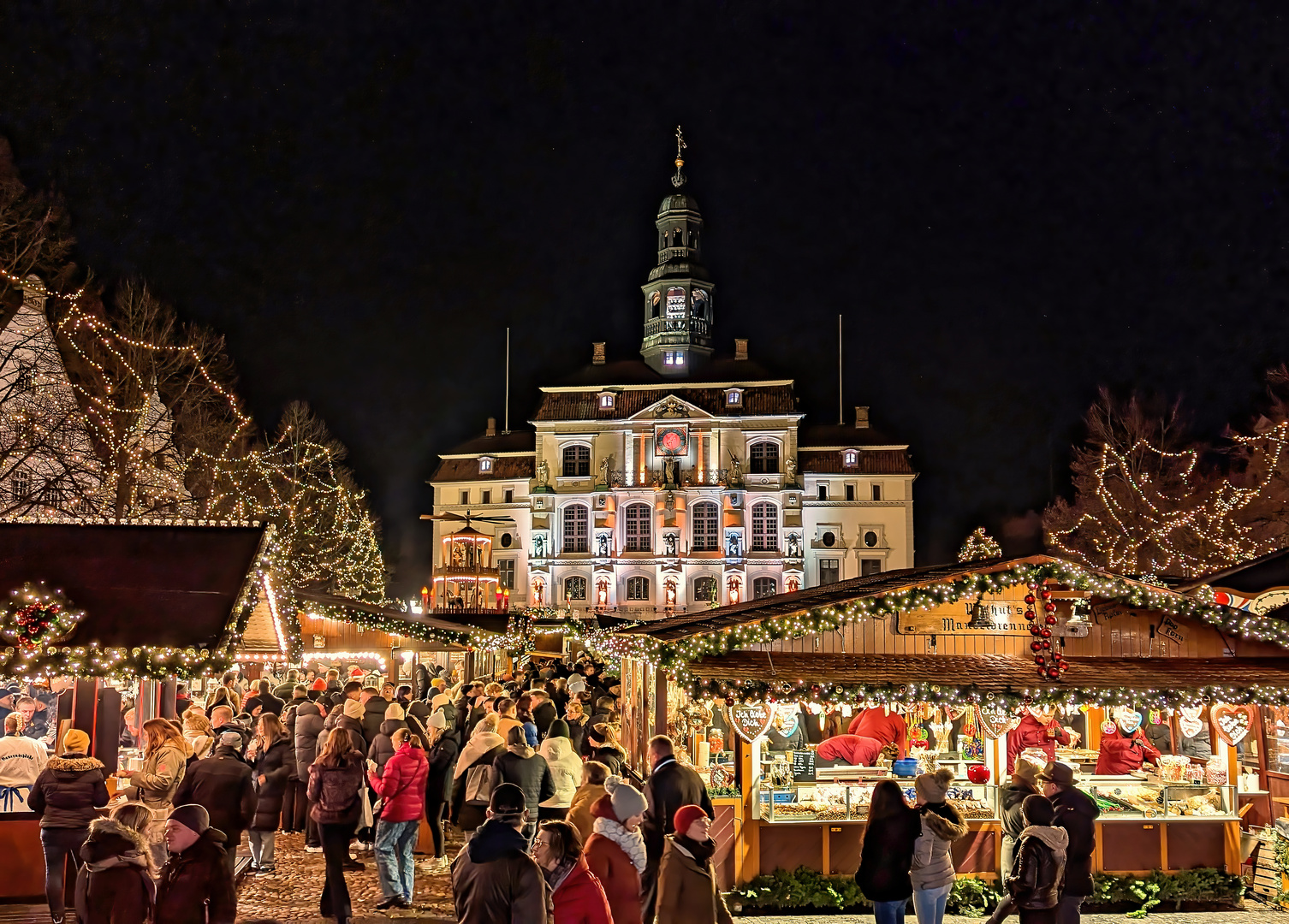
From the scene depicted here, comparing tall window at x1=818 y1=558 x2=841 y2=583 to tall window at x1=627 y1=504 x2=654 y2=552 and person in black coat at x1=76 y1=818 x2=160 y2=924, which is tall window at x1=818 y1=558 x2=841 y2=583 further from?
person in black coat at x1=76 y1=818 x2=160 y2=924

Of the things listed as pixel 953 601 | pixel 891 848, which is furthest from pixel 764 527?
pixel 891 848

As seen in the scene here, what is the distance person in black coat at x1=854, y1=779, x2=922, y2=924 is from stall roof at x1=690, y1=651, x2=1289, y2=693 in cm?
198

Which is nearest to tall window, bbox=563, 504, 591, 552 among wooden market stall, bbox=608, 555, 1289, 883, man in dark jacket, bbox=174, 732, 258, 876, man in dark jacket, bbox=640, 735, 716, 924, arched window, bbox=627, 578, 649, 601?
arched window, bbox=627, 578, 649, 601

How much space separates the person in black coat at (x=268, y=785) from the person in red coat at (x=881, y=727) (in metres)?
5.51

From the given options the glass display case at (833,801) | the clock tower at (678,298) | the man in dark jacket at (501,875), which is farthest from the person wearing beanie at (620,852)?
the clock tower at (678,298)

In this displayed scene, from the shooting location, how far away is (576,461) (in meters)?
61.1

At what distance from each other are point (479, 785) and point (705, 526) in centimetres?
5050

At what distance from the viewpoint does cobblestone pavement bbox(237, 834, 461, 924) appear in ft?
28.6

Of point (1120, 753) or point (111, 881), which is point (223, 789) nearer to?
point (111, 881)

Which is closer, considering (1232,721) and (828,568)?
(1232,721)

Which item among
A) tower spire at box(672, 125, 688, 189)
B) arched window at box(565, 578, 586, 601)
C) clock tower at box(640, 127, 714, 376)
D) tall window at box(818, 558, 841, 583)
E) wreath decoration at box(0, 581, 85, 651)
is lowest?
wreath decoration at box(0, 581, 85, 651)

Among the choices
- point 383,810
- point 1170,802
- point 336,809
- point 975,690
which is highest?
point 975,690

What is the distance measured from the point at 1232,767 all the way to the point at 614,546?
49344 millimetres

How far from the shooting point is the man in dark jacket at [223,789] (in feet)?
25.7
